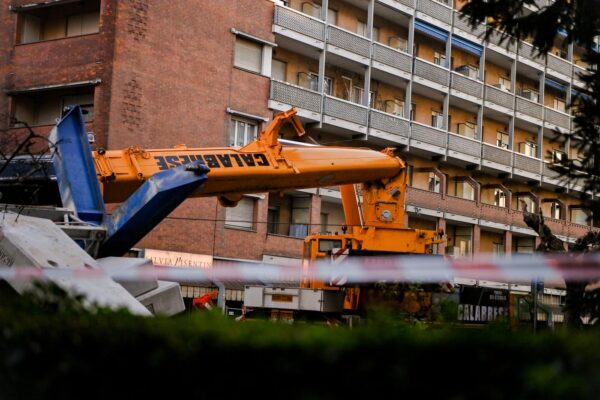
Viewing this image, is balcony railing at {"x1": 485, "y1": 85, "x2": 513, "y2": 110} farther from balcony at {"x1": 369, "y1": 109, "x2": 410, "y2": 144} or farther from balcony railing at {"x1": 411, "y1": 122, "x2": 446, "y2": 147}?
balcony at {"x1": 369, "y1": 109, "x2": 410, "y2": 144}

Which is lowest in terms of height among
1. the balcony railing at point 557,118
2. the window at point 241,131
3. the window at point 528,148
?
the window at point 241,131

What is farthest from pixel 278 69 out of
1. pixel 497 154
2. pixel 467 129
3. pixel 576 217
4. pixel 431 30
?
pixel 576 217

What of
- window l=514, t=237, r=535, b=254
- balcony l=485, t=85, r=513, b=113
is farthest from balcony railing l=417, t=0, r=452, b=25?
window l=514, t=237, r=535, b=254

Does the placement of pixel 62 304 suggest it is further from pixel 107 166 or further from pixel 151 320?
pixel 107 166

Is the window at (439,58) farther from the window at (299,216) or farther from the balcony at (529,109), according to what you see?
the window at (299,216)

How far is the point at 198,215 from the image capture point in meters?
31.4

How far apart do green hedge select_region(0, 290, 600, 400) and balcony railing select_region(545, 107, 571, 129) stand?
46161 millimetres

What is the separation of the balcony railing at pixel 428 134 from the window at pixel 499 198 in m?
6.19

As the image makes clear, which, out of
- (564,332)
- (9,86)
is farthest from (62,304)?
(9,86)

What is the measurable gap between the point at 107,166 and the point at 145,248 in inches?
568

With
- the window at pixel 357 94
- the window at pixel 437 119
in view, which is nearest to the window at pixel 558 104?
the window at pixel 437 119

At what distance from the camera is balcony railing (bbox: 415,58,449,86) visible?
40.5 meters

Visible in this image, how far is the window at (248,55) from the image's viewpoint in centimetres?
3331

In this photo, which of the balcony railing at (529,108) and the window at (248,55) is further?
the balcony railing at (529,108)
